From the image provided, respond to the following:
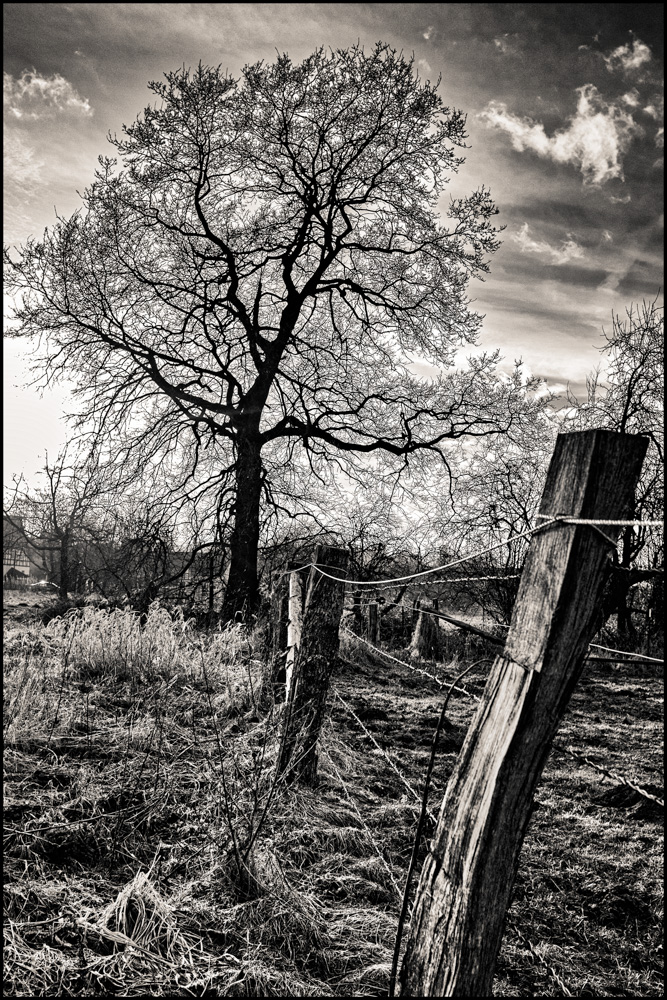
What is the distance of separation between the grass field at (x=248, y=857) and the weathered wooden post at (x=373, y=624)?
4582mm

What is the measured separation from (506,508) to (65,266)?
1013cm

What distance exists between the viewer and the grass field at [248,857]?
2422 mm

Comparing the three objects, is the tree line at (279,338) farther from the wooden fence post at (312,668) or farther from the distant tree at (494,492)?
the wooden fence post at (312,668)

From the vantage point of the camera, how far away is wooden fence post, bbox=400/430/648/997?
163 cm

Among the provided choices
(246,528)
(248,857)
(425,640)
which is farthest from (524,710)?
(246,528)

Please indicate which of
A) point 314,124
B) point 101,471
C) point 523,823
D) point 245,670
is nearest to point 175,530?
point 101,471

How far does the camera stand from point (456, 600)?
13352 mm

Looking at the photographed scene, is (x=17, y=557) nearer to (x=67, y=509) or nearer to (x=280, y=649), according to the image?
(x=67, y=509)

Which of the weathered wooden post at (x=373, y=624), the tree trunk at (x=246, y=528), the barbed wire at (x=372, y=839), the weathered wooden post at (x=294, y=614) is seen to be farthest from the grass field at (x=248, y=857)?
the tree trunk at (x=246, y=528)

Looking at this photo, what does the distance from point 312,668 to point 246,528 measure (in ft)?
24.3

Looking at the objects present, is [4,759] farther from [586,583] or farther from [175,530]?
[175,530]

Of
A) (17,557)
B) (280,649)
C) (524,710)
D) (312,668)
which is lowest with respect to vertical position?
(17,557)

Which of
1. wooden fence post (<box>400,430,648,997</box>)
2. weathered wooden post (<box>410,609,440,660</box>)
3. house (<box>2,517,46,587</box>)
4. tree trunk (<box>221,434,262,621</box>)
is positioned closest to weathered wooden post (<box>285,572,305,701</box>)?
wooden fence post (<box>400,430,648,997</box>)

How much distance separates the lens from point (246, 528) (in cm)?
1130
